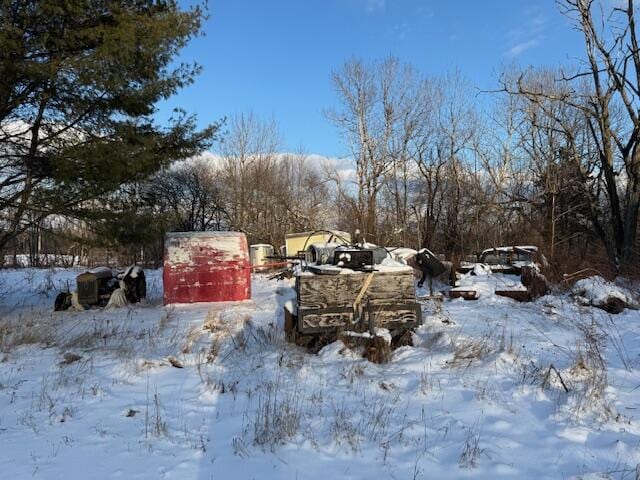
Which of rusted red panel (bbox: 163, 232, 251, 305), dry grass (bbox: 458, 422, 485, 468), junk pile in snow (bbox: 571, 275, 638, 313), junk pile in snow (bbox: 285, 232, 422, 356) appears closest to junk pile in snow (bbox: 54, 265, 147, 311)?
rusted red panel (bbox: 163, 232, 251, 305)

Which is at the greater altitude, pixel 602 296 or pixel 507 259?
pixel 507 259

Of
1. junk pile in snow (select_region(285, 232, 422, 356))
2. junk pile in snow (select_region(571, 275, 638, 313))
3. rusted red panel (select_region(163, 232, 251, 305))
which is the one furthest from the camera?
rusted red panel (select_region(163, 232, 251, 305))

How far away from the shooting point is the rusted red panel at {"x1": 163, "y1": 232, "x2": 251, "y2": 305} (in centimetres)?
1068

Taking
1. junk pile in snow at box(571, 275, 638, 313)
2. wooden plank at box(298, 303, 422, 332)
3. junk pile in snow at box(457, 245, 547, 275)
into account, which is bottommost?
junk pile in snow at box(571, 275, 638, 313)

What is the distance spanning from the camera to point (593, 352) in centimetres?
526

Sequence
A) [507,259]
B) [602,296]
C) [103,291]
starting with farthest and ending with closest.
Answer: [507,259]
[103,291]
[602,296]

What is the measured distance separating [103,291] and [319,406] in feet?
29.7

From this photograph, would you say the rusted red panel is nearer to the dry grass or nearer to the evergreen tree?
the evergreen tree

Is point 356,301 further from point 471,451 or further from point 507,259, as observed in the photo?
point 507,259

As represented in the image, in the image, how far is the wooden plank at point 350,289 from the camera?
5.64 metres

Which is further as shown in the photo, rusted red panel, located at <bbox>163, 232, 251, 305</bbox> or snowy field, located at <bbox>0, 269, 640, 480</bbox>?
rusted red panel, located at <bbox>163, 232, 251, 305</bbox>

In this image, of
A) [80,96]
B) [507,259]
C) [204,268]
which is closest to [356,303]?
[204,268]

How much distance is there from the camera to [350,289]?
226 inches

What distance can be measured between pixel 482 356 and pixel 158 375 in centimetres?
352
